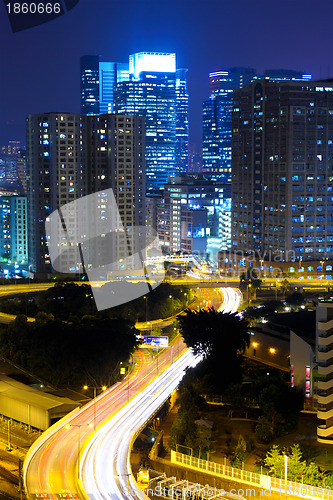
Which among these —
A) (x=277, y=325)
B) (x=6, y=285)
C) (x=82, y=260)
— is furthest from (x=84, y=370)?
(x=82, y=260)

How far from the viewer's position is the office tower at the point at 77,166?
24.7 m

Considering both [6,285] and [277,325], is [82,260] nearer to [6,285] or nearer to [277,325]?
[6,285]

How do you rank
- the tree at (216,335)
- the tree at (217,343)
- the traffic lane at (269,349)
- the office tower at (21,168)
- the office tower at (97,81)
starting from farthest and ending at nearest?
the office tower at (97,81)
the office tower at (21,168)
the traffic lane at (269,349)
the tree at (216,335)
the tree at (217,343)

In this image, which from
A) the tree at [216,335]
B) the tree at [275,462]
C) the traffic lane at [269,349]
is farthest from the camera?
the traffic lane at [269,349]

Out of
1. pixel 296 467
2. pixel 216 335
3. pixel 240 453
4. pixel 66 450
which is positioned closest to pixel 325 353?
pixel 296 467

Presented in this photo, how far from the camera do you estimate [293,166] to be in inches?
895

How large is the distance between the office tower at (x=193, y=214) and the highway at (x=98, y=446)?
17.4m

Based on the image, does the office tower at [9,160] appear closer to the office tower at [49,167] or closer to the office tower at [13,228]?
the office tower at [13,228]

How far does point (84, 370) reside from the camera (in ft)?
38.8

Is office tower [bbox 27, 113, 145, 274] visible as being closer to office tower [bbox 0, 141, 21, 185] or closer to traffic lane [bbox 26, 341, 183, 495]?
traffic lane [bbox 26, 341, 183, 495]

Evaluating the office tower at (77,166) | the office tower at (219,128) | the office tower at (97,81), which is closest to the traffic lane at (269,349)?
the office tower at (77,166)

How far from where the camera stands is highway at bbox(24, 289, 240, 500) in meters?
7.58

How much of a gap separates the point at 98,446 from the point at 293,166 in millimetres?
15410

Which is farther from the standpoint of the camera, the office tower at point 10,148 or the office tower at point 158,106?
the office tower at point 10,148
